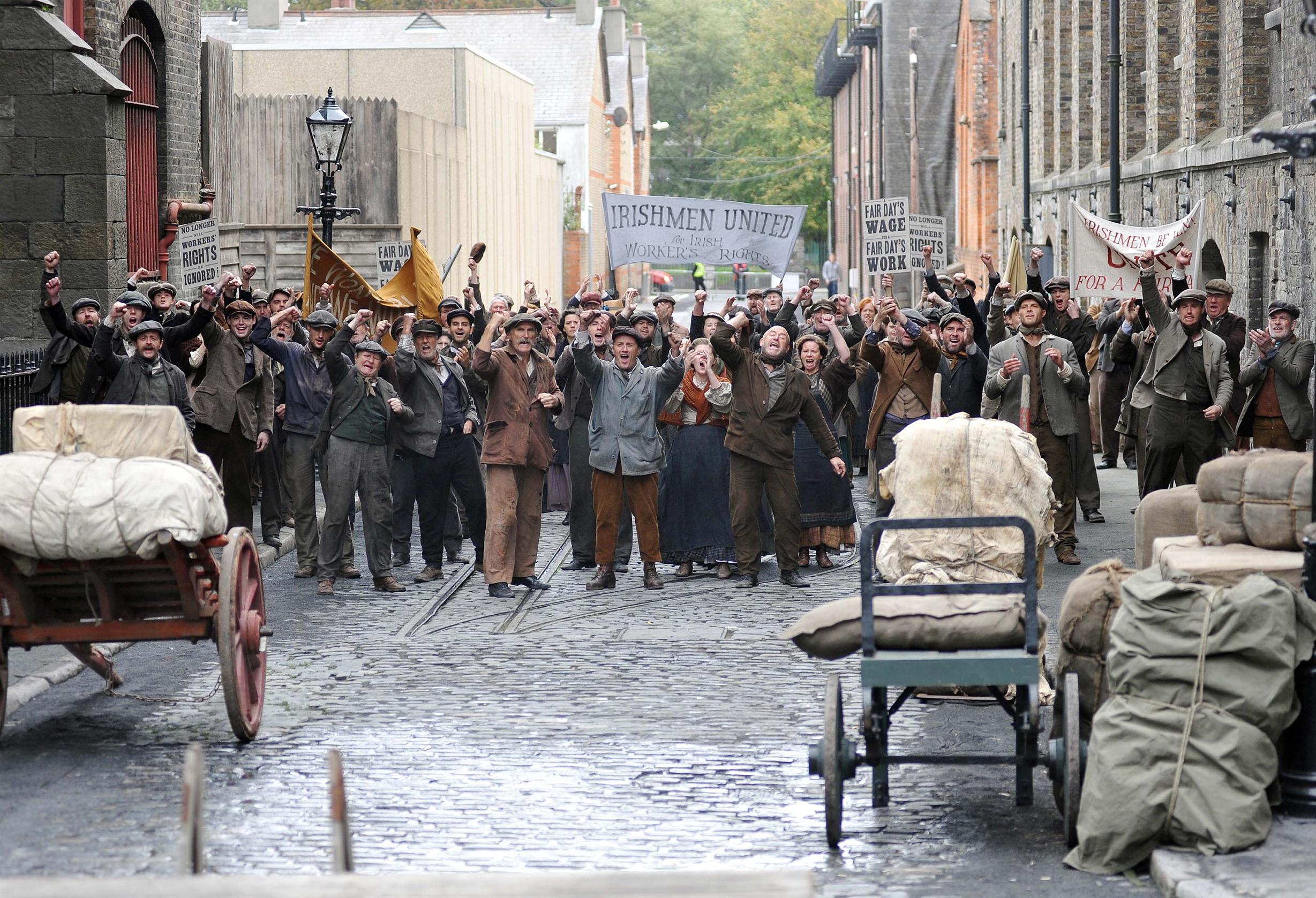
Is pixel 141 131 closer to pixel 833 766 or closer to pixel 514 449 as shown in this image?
pixel 514 449

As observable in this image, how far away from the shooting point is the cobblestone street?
6.59 metres

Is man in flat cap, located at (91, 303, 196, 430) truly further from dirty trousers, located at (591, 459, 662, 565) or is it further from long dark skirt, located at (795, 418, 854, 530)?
long dark skirt, located at (795, 418, 854, 530)

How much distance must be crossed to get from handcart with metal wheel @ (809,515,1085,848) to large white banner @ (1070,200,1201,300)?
10.9 m

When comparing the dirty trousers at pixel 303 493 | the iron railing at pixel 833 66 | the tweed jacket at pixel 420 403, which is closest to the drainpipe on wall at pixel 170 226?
the dirty trousers at pixel 303 493

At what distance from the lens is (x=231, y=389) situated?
1359cm

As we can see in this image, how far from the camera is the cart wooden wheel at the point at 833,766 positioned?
6.68 meters

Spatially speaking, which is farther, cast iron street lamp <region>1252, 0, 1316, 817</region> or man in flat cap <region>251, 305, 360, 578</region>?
man in flat cap <region>251, 305, 360, 578</region>

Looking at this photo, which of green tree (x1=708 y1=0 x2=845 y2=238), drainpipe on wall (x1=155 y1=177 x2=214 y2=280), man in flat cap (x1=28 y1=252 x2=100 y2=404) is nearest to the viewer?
man in flat cap (x1=28 y1=252 x2=100 y2=404)

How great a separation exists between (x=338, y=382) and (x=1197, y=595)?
7695 millimetres

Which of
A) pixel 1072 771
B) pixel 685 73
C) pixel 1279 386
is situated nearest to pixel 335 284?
pixel 1279 386

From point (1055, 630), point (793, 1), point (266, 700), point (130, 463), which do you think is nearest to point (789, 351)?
point (1055, 630)

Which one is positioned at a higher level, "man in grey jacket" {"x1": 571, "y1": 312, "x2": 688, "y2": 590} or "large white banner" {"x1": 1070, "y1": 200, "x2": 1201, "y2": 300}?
"large white banner" {"x1": 1070, "y1": 200, "x2": 1201, "y2": 300}

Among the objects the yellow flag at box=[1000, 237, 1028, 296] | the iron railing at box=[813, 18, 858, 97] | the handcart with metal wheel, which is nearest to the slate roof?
the iron railing at box=[813, 18, 858, 97]

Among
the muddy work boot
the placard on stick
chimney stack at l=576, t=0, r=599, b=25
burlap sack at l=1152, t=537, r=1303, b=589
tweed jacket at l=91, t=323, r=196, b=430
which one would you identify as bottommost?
the muddy work boot
